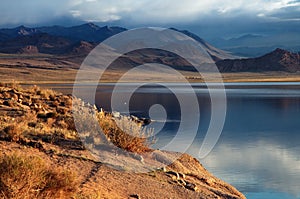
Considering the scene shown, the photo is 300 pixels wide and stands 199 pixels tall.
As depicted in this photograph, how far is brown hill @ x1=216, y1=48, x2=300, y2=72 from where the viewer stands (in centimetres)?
14512

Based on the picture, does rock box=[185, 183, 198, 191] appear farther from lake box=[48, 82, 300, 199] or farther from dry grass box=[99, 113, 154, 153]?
lake box=[48, 82, 300, 199]

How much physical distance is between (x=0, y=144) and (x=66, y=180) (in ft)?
11.5

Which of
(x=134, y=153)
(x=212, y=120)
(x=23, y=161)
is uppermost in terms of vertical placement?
(x=23, y=161)

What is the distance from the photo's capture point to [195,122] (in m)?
27.3

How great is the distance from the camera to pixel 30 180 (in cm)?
626

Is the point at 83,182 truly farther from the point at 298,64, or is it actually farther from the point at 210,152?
the point at 298,64

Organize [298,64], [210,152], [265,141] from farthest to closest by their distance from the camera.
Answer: [298,64], [265,141], [210,152]

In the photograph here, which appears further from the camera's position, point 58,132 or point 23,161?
point 58,132

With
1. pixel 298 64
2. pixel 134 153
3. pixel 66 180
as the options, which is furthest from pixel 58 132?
pixel 298 64

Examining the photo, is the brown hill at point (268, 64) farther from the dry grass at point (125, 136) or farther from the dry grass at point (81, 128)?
the dry grass at point (125, 136)

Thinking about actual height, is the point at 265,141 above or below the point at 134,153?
below

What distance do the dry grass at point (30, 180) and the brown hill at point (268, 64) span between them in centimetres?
14272

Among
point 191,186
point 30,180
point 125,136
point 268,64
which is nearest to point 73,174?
point 30,180

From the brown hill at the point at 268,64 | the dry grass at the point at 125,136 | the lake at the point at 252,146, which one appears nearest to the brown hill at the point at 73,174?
the dry grass at the point at 125,136
